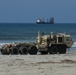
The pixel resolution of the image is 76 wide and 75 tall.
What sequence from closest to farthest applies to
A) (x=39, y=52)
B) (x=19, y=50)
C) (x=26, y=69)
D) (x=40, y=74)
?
1. (x=40, y=74)
2. (x=26, y=69)
3. (x=19, y=50)
4. (x=39, y=52)

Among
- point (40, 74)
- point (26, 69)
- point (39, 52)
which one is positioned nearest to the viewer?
point (40, 74)

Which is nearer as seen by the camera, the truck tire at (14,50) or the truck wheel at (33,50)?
the truck tire at (14,50)

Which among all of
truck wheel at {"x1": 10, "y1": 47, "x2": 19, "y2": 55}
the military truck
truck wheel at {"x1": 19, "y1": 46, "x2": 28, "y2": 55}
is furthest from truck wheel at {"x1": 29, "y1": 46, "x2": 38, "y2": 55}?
truck wheel at {"x1": 10, "y1": 47, "x2": 19, "y2": 55}

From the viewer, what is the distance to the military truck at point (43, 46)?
32.7m

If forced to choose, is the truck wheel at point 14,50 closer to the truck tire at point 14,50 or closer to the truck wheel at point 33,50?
the truck tire at point 14,50

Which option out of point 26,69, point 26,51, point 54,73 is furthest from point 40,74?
point 26,51

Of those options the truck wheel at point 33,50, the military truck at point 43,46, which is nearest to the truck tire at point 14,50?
the military truck at point 43,46

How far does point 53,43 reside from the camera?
109 ft

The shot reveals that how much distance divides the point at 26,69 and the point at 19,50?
12.4m

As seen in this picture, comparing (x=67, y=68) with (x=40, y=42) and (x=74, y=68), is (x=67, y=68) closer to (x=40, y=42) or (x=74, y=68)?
(x=74, y=68)

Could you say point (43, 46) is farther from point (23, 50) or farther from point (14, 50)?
point (14, 50)

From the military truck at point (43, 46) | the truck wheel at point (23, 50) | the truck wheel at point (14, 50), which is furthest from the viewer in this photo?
the military truck at point (43, 46)

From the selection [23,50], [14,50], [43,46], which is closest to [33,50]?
[23,50]

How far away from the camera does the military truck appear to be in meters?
32.7
